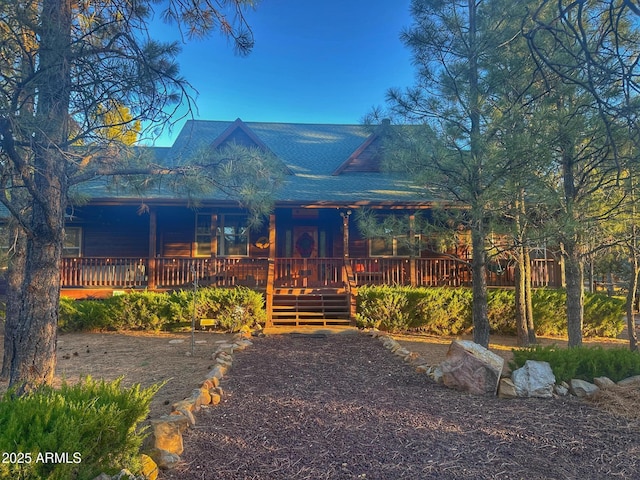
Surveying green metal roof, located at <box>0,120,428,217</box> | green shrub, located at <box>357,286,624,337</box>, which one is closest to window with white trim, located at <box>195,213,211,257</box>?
green metal roof, located at <box>0,120,428,217</box>

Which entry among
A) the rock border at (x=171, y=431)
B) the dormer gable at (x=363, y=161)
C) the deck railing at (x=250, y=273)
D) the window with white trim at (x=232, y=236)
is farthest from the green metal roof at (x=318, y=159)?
the rock border at (x=171, y=431)

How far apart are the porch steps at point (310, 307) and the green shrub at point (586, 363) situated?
5116 millimetres

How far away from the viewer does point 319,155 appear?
15.7 m

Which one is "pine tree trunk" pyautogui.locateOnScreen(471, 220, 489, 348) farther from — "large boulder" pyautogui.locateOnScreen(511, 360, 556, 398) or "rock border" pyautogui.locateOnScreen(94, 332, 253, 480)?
"rock border" pyautogui.locateOnScreen(94, 332, 253, 480)

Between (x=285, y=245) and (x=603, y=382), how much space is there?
1016cm

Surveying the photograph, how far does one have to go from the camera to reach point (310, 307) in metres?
10.0

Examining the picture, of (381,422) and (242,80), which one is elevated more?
(242,80)

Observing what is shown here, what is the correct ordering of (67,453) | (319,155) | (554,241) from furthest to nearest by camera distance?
1. (319,155)
2. (554,241)
3. (67,453)

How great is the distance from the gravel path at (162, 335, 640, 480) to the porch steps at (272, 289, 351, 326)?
174 inches

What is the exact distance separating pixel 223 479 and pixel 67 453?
101 cm

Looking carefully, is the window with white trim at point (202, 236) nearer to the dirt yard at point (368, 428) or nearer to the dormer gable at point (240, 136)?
the dormer gable at point (240, 136)

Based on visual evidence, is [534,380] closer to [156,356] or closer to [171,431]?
[171,431]

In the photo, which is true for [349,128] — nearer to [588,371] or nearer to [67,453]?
[588,371]

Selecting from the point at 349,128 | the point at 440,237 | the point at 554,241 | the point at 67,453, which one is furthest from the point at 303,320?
the point at 349,128
